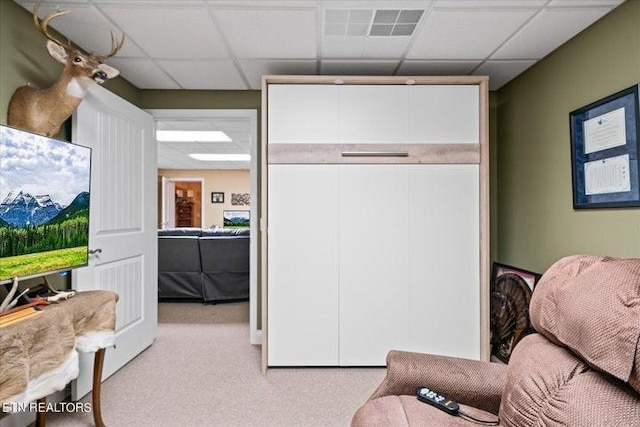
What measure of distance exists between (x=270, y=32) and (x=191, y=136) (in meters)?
3.98

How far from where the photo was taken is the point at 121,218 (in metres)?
2.95

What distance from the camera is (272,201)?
9.74 feet

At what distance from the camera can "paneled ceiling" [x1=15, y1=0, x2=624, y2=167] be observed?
2.15 meters

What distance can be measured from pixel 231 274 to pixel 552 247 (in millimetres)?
3854

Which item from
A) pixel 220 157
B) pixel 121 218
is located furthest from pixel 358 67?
pixel 220 157

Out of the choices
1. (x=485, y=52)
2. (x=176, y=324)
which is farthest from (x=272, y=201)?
(x=176, y=324)

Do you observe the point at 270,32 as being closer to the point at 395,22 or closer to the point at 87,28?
the point at 395,22

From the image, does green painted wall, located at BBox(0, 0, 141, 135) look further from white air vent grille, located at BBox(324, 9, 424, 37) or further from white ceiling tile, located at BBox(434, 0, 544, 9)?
white ceiling tile, located at BBox(434, 0, 544, 9)

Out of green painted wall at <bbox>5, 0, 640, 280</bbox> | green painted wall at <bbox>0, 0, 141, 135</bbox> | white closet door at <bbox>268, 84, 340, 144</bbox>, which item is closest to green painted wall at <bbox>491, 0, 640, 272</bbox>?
green painted wall at <bbox>5, 0, 640, 280</bbox>

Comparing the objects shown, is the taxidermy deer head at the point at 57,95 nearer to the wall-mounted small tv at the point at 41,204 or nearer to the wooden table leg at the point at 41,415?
the wall-mounted small tv at the point at 41,204

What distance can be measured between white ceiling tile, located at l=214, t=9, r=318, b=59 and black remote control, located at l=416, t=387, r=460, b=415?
2.05 meters

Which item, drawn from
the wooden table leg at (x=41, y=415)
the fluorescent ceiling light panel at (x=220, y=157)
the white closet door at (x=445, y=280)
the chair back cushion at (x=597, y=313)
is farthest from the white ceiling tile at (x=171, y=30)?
the fluorescent ceiling light panel at (x=220, y=157)

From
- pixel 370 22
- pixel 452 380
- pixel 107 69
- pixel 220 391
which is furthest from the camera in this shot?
pixel 220 391

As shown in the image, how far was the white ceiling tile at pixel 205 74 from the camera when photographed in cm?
298
